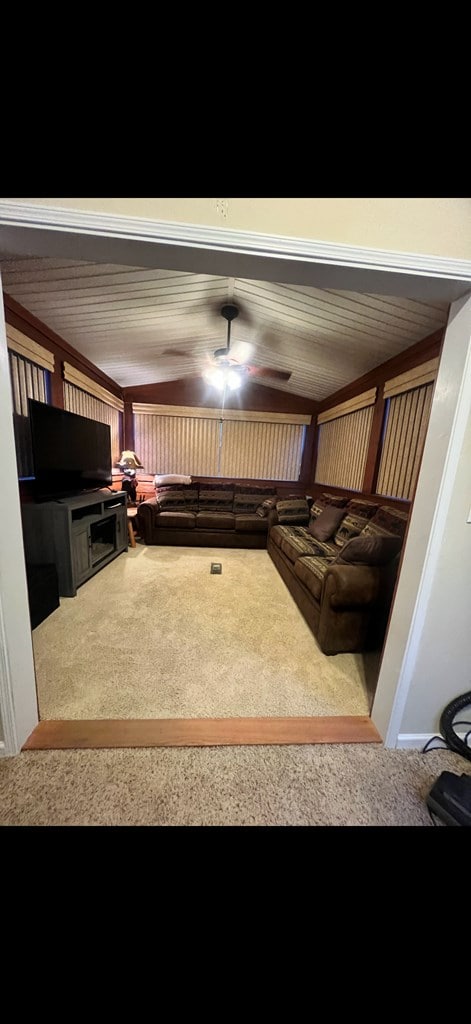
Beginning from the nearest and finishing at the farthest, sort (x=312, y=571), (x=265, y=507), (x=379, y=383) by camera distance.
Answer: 1. (x=312, y=571)
2. (x=379, y=383)
3. (x=265, y=507)

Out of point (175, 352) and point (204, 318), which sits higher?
point (204, 318)

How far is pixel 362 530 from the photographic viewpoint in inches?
100

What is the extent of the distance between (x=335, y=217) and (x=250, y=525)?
333 centimetres

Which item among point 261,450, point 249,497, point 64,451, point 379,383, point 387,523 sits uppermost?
point 379,383

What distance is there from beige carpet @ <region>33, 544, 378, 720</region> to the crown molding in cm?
188

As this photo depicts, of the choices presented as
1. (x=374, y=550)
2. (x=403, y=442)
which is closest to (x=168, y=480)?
(x=403, y=442)

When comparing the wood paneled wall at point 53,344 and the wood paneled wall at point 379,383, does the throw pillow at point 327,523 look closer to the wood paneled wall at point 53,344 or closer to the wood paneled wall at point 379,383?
the wood paneled wall at point 379,383

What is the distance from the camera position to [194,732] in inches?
48.9

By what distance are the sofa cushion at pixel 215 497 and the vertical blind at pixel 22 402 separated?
7.68 ft

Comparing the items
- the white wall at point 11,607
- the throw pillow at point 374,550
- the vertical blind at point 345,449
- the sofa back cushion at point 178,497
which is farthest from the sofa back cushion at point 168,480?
the white wall at point 11,607

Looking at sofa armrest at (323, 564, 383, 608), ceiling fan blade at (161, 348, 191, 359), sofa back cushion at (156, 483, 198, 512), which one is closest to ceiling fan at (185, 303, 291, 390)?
ceiling fan blade at (161, 348, 191, 359)

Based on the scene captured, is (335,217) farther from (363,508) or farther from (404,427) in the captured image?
(363,508)
